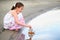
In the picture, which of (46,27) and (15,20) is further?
(46,27)

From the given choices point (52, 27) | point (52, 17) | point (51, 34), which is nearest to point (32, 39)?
point (51, 34)

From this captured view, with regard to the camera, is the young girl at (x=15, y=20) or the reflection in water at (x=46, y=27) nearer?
the young girl at (x=15, y=20)

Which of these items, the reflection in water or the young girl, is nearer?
the young girl

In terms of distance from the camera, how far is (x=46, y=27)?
404cm

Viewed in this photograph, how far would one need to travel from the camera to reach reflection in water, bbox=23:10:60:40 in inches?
135

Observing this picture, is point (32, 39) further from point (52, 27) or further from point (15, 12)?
point (52, 27)

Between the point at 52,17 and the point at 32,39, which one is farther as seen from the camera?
the point at 52,17

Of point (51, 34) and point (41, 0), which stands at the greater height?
point (41, 0)

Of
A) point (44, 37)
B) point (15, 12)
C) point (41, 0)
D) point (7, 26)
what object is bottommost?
point (44, 37)

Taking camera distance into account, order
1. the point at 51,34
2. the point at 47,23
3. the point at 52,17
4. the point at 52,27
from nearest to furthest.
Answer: the point at 51,34 < the point at 52,27 < the point at 47,23 < the point at 52,17

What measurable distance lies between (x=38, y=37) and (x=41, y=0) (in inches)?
186

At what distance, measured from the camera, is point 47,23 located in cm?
436

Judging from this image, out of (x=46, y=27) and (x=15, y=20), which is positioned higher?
(x=15, y=20)

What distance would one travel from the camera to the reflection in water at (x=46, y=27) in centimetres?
343
